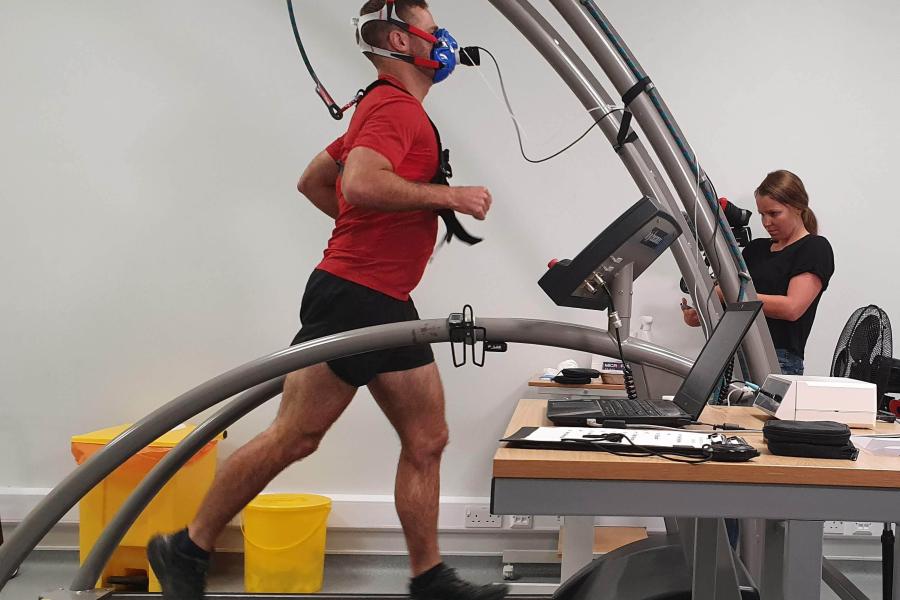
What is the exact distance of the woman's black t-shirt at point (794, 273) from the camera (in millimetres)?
2871

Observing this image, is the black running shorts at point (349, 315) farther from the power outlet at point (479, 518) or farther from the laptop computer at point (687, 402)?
the power outlet at point (479, 518)

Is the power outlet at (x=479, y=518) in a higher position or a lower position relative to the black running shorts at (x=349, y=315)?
lower

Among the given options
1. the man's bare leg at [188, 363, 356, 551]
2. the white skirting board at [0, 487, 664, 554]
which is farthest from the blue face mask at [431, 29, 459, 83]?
the white skirting board at [0, 487, 664, 554]

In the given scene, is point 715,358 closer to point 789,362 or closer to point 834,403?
point 834,403

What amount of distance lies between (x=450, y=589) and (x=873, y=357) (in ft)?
3.97

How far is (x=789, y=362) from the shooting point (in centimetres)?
291

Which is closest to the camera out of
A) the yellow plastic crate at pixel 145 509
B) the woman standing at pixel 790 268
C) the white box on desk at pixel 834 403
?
the white box on desk at pixel 834 403

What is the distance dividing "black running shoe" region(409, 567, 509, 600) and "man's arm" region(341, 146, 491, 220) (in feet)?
2.90

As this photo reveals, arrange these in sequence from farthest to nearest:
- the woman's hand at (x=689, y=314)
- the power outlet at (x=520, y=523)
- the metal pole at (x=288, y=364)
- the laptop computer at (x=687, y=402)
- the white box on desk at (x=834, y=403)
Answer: the power outlet at (x=520, y=523) < the woman's hand at (x=689, y=314) < the metal pole at (x=288, y=364) < the white box on desk at (x=834, y=403) < the laptop computer at (x=687, y=402)

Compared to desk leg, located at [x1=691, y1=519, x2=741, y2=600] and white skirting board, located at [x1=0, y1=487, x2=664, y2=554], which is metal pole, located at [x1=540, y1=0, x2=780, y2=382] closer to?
desk leg, located at [x1=691, y1=519, x2=741, y2=600]

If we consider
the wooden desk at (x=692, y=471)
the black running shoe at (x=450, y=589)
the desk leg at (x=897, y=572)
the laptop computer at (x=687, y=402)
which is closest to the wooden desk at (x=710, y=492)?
the wooden desk at (x=692, y=471)

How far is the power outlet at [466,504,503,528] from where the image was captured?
3395mm

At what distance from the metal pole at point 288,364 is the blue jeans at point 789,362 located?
113cm

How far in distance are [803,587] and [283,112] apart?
9.50ft
